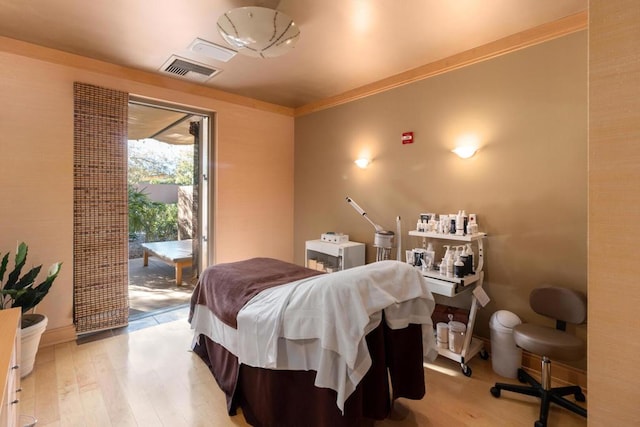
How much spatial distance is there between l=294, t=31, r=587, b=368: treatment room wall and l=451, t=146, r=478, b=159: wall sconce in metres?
0.05

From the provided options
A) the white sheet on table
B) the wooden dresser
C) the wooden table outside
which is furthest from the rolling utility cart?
the wooden table outside

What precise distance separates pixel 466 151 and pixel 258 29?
189 centimetres

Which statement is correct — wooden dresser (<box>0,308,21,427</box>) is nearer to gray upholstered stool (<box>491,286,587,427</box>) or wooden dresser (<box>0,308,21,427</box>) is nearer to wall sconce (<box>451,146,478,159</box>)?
gray upholstered stool (<box>491,286,587,427</box>)

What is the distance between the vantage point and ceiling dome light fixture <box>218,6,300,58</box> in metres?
1.88

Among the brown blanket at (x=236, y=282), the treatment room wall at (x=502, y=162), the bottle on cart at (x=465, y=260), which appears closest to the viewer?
the brown blanket at (x=236, y=282)

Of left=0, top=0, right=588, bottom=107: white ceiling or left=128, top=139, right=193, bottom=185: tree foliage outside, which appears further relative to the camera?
left=128, top=139, right=193, bottom=185: tree foliage outside

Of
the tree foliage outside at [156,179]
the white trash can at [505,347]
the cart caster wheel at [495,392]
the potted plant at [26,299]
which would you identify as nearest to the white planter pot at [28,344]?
the potted plant at [26,299]

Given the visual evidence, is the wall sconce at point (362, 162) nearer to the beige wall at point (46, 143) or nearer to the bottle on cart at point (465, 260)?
the bottle on cart at point (465, 260)

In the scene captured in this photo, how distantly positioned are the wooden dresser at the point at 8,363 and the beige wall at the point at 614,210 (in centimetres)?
187

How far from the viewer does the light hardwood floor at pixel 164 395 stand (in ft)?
5.98

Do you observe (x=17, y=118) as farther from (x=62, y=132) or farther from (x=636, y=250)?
(x=636, y=250)

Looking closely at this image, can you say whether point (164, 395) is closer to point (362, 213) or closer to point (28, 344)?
point (28, 344)

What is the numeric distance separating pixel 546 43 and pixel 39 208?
4.26 metres

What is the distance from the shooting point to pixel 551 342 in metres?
1.86
